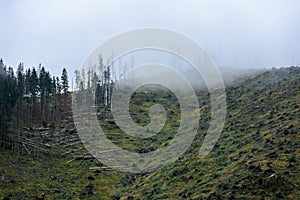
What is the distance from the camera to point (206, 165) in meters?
48.2

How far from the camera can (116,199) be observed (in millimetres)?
50250

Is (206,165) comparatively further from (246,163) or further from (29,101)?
(29,101)

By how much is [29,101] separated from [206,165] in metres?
64.7

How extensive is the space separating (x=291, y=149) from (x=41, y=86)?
7336 cm

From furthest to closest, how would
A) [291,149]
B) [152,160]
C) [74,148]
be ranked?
[74,148], [152,160], [291,149]

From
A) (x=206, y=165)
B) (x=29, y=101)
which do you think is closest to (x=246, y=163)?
(x=206, y=165)

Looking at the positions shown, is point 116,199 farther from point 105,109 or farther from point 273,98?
point 105,109

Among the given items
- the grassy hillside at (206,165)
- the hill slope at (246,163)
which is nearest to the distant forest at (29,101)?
the grassy hillside at (206,165)

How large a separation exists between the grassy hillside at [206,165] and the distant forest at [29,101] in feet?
21.1

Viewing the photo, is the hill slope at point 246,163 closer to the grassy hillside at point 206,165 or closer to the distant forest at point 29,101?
the grassy hillside at point 206,165

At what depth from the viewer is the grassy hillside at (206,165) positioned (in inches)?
1447

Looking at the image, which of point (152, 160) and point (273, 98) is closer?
point (152, 160)

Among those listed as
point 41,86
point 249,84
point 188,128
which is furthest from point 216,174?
point 41,86

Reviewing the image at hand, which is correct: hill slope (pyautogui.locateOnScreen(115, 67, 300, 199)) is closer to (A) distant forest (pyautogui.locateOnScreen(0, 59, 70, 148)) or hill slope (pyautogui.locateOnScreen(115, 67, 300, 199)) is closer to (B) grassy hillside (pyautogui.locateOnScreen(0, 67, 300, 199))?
(B) grassy hillside (pyautogui.locateOnScreen(0, 67, 300, 199))
